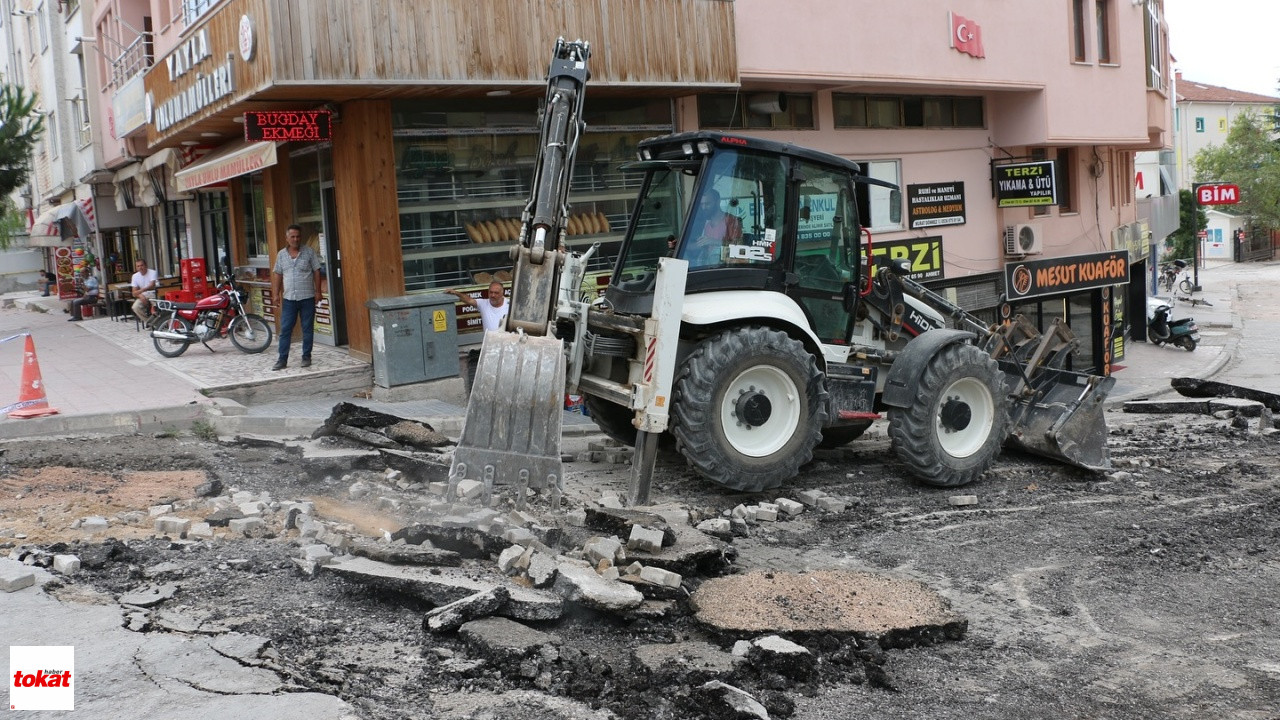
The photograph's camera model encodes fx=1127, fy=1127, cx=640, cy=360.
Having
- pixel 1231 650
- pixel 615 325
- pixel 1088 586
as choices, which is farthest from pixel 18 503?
pixel 1231 650

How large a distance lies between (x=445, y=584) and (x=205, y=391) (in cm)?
729

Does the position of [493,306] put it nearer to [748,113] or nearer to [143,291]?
[748,113]

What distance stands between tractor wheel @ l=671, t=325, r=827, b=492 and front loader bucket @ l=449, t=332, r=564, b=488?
41.0 inches

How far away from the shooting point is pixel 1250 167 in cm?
6531

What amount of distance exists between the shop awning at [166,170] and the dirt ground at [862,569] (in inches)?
430

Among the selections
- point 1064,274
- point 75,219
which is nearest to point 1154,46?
point 1064,274

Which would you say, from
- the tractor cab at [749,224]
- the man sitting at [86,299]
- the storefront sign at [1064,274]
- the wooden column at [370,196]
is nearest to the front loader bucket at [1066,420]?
the tractor cab at [749,224]

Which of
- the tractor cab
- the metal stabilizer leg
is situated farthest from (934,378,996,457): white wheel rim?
the metal stabilizer leg

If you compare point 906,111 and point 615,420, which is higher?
point 906,111

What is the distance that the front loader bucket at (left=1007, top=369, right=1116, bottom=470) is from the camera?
9312 mm

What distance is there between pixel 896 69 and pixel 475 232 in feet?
23.4

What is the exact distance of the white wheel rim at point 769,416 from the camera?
26.1 ft

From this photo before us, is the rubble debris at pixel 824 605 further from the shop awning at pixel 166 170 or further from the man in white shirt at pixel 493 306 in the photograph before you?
→ the shop awning at pixel 166 170

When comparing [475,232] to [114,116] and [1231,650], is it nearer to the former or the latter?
[1231,650]
